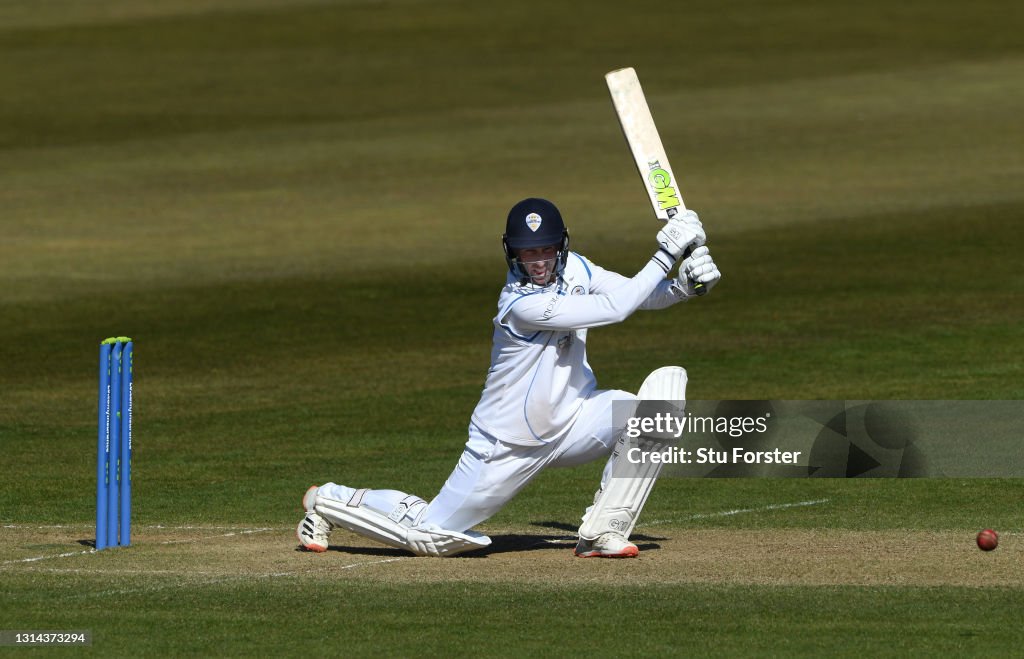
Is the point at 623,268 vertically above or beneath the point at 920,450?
above

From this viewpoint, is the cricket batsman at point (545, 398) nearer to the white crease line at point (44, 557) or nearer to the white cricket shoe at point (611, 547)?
the white cricket shoe at point (611, 547)

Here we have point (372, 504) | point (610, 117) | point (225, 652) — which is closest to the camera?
point (225, 652)

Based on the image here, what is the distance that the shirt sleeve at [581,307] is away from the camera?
8.62m

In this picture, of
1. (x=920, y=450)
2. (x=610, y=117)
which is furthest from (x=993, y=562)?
(x=610, y=117)

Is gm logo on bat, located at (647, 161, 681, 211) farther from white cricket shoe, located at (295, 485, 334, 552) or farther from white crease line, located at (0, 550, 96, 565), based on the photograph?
white crease line, located at (0, 550, 96, 565)

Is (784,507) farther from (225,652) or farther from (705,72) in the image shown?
(705,72)

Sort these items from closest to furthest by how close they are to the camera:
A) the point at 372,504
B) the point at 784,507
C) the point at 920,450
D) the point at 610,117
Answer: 1. the point at 372,504
2. the point at 784,507
3. the point at 920,450
4. the point at 610,117

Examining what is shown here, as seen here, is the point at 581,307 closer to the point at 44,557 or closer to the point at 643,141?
the point at 643,141

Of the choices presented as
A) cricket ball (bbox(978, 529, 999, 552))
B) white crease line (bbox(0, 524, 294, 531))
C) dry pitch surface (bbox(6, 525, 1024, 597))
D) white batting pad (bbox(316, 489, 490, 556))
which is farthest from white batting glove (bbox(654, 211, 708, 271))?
white crease line (bbox(0, 524, 294, 531))

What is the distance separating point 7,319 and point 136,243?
15.2 ft

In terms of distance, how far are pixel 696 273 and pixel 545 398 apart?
0.89m

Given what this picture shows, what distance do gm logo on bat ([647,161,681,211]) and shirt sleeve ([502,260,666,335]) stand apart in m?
0.66

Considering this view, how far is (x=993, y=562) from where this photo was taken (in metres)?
8.49

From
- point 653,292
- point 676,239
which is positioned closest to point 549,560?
point 653,292
